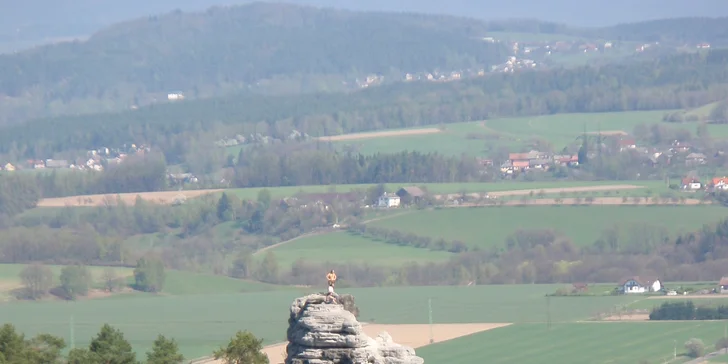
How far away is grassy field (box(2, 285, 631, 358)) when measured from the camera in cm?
6150

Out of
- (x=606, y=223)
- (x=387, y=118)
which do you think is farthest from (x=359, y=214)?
(x=387, y=118)

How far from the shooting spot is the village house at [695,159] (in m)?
125

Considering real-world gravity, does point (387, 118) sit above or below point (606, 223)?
above

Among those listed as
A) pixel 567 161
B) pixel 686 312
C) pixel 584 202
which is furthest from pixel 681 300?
pixel 567 161

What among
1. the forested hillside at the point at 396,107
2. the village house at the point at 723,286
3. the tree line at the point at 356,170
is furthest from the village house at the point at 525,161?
the village house at the point at 723,286

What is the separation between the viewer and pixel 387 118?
167750mm

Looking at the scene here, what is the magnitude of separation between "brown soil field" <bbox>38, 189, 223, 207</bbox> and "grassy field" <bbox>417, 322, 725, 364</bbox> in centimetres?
5191

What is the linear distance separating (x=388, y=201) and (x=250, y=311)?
1644 inches

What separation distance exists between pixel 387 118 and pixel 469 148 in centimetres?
3002

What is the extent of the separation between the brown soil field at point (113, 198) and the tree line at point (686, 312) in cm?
5003

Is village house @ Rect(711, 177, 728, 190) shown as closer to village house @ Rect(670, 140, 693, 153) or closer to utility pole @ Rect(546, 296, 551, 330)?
village house @ Rect(670, 140, 693, 153)

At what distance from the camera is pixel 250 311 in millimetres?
68375

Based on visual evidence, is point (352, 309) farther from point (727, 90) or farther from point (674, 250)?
point (727, 90)

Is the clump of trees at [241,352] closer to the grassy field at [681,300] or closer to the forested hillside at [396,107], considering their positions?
the grassy field at [681,300]
